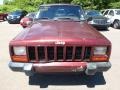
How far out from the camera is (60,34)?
5.81 metres

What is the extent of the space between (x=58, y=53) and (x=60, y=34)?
44 cm

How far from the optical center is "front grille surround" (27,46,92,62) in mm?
5527

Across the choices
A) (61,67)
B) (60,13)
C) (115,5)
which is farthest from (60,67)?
(115,5)

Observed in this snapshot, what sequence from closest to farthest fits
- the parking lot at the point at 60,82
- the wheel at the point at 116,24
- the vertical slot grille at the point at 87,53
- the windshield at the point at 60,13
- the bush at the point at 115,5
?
the vertical slot grille at the point at 87,53, the parking lot at the point at 60,82, the windshield at the point at 60,13, the wheel at the point at 116,24, the bush at the point at 115,5

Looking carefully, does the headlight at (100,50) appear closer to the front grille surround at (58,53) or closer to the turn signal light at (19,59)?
the front grille surround at (58,53)

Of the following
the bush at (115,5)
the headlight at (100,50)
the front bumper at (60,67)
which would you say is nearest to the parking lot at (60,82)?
the front bumper at (60,67)

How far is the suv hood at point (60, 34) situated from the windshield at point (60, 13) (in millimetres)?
688

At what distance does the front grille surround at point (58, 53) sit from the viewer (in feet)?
18.1

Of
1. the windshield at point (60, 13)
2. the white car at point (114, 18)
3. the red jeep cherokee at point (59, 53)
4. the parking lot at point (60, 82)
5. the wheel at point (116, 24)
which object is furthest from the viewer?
the white car at point (114, 18)

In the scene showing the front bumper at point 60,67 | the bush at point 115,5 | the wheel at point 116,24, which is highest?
the front bumper at point 60,67

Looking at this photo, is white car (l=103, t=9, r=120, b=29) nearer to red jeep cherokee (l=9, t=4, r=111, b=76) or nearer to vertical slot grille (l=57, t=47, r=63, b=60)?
red jeep cherokee (l=9, t=4, r=111, b=76)

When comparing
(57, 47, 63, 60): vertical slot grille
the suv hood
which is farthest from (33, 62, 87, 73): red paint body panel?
the suv hood

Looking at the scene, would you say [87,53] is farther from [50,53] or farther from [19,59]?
[19,59]

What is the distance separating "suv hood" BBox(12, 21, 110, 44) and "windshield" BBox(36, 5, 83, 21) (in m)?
0.69
